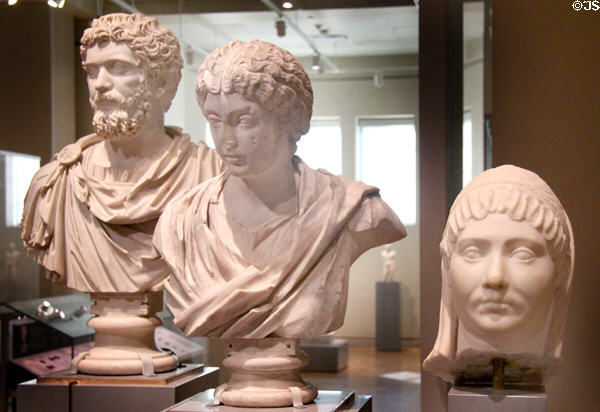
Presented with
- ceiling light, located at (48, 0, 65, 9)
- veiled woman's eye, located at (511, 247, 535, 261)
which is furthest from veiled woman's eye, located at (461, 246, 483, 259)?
ceiling light, located at (48, 0, 65, 9)

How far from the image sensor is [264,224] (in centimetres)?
396

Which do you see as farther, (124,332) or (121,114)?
(124,332)

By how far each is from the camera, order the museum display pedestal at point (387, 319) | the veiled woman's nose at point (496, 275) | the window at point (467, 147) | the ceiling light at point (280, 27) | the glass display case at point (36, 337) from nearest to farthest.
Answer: the veiled woman's nose at point (496, 275)
the window at point (467, 147)
the glass display case at point (36, 337)
the ceiling light at point (280, 27)
the museum display pedestal at point (387, 319)

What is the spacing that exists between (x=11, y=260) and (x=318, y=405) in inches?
110

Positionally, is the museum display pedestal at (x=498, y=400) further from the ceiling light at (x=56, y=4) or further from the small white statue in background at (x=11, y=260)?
the ceiling light at (x=56, y=4)

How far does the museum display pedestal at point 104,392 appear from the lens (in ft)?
14.4

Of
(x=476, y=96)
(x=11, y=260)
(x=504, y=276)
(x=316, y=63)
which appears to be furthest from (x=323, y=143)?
(x=504, y=276)

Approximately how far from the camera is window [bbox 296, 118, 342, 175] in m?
7.13

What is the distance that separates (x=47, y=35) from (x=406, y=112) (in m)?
2.99

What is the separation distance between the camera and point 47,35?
584cm

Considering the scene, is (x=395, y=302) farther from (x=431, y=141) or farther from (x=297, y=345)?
(x=297, y=345)

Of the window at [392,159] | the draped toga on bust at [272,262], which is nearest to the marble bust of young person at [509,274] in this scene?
the draped toga on bust at [272,262]

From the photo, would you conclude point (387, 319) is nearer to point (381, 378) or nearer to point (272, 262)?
point (381, 378)

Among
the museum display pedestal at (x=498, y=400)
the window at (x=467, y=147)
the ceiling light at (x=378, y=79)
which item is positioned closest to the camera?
the museum display pedestal at (x=498, y=400)
